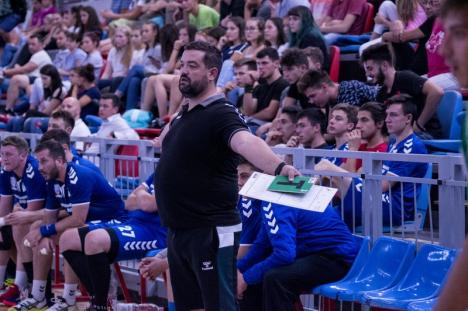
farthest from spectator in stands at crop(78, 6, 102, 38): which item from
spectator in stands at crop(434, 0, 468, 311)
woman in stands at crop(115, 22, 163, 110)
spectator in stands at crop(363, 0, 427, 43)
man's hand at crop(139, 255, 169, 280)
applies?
spectator in stands at crop(434, 0, 468, 311)

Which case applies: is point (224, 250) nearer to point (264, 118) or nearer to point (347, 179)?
point (347, 179)

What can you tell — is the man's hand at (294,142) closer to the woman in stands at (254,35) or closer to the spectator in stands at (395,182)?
the spectator in stands at (395,182)

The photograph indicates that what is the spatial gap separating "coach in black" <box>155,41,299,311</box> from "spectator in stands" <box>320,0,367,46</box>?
18.9 feet

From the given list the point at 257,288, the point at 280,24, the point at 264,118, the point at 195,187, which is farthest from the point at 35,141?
the point at 195,187

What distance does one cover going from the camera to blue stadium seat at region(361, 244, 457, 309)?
574 centimetres

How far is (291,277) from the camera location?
6195mm

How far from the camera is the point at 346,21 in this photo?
11195 millimetres

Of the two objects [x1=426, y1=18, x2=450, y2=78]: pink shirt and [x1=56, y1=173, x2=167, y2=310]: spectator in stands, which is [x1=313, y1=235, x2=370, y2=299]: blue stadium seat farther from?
[x1=426, y1=18, x2=450, y2=78]: pink shirt

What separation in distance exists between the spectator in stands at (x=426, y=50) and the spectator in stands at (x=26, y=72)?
7044mm

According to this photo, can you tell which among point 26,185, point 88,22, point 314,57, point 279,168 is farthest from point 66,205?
point 88,22

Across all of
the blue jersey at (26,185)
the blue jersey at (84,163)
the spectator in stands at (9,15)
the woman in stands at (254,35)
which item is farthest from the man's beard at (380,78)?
the spectator in stands at (9,15)

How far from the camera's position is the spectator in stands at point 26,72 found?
14.9m

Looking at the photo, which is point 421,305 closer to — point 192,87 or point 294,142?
point 192,87

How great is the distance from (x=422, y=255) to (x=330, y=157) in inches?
46.3
